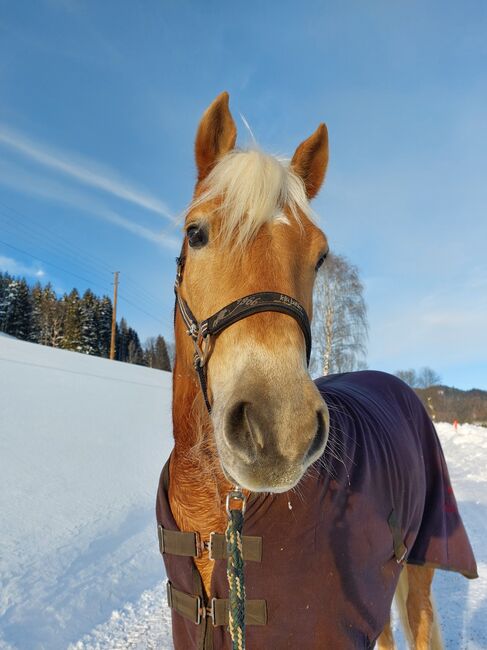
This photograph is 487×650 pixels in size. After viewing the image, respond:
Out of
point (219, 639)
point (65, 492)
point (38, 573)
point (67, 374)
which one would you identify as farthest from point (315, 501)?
point (67, 374)

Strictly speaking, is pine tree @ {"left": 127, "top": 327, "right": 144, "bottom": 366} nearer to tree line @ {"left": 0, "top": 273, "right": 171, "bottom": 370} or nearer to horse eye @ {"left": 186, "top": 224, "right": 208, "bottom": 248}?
tree line @ {"left": 0, "top": 273, "right": 171, "bottom": 370}

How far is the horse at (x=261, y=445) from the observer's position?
1291 millimetres

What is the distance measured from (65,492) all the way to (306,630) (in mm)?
4818

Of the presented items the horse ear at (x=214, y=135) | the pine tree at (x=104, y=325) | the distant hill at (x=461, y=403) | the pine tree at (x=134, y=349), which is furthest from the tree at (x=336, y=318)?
the pine tree at (x=134, y=349)

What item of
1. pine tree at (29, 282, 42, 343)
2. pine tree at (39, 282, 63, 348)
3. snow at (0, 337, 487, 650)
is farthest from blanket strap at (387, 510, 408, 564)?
pine tree at (29, 282, 42, 343)

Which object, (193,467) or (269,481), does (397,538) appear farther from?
(269,481)

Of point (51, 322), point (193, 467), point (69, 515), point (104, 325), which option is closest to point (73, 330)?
point (104, 325)

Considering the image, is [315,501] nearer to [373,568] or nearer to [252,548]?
[252,548]

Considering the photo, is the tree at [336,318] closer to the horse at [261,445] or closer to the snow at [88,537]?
the snow at [88,537]

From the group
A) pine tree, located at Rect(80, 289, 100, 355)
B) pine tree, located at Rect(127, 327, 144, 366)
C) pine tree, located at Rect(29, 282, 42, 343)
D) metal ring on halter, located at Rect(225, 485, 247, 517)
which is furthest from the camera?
pine tree, located at Rect(127, 327, 144, 366)

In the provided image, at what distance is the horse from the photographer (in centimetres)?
129

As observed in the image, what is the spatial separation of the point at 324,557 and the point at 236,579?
1.42ft

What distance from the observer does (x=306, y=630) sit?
1660mm

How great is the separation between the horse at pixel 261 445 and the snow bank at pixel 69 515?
2044 millimetres
